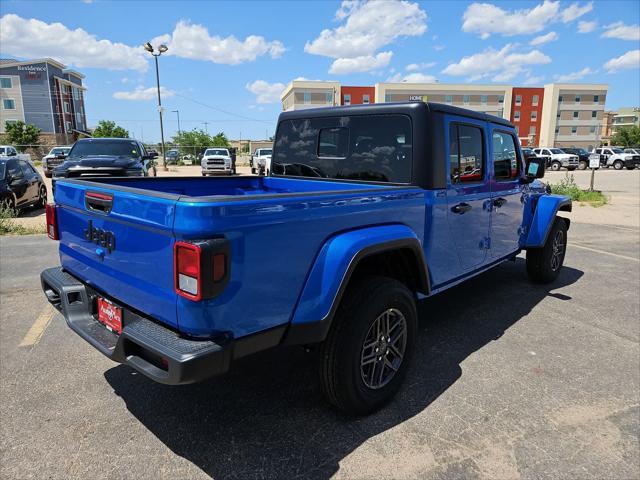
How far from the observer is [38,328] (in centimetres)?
420

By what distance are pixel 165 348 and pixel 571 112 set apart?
310ft

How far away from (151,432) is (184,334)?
0.98 metres

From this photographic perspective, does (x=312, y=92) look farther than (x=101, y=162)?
Yes

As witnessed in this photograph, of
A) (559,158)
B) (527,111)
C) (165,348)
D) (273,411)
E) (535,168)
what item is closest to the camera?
(165,348)

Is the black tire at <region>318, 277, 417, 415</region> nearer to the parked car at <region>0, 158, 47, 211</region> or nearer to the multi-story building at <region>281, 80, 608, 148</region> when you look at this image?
the parked car at <region>0, 158, 47, 211</region>

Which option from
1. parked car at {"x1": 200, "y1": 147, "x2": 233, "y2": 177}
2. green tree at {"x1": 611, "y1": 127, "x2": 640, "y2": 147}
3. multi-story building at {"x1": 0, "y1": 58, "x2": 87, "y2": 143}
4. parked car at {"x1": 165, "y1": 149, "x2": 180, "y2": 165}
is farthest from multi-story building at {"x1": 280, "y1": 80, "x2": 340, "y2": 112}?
parked car at {"x1": 200, "y1": 147, "x2": 233, "y2": 177}

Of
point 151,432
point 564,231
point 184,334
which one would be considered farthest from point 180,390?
point 564,231

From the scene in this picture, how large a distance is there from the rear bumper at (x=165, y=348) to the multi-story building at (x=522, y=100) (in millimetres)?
77861

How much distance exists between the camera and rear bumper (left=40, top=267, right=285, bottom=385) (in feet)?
6.52

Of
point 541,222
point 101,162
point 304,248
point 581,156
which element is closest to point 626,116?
point 581,156

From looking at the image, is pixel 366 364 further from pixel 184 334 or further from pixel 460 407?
pixel 184 334

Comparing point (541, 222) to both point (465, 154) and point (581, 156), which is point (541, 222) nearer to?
point (465, 154)

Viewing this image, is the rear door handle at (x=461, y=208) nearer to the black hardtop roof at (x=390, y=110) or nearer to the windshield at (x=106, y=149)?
the black hardtop roof at (x=390, y=110)

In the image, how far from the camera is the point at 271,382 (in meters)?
3.27
